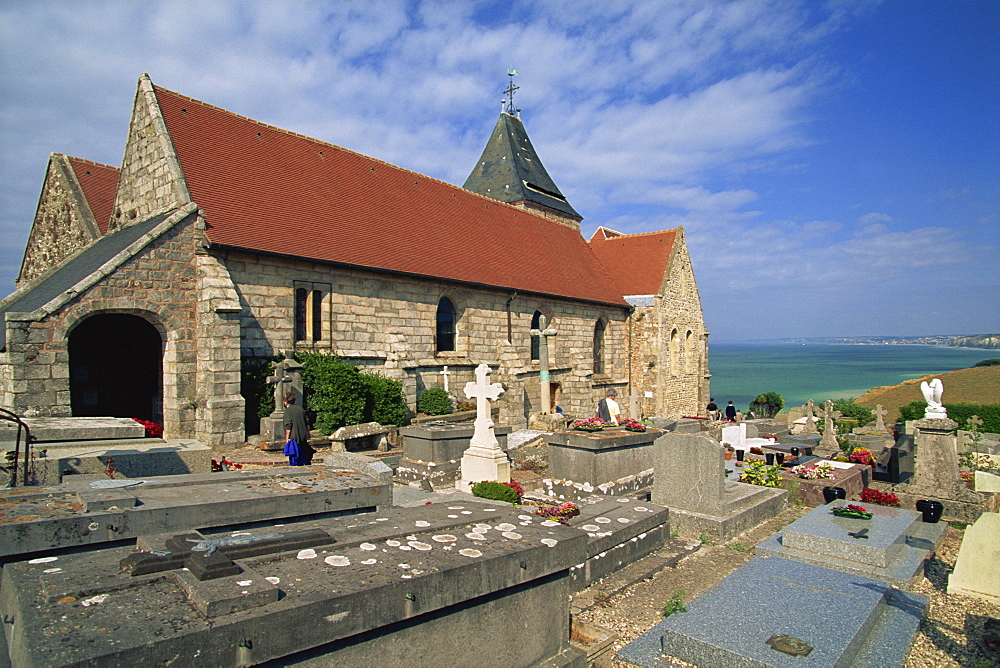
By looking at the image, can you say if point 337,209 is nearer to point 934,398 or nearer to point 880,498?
point 880,498

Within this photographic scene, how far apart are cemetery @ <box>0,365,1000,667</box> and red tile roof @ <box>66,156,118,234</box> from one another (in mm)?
13714

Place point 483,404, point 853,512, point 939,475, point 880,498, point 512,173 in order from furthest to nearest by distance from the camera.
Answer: point 512,173, point 483,404, point 939,475, point 880,498, point 853,512

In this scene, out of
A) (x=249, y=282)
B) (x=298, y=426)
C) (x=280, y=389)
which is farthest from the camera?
(x=249, y=282)

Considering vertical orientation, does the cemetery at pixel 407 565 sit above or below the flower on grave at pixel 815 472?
above

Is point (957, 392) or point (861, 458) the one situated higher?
point (861, 458)

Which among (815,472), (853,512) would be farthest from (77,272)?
(815,472)

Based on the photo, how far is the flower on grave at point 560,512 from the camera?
22.9ft

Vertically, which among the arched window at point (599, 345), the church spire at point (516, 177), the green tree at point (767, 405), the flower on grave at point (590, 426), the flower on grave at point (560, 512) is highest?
the church spire at point (516, 177)

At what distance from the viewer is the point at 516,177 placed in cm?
3156

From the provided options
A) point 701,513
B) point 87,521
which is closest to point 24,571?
point 87,521

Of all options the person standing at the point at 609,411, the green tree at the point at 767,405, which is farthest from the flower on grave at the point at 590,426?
the green tree at the point at 767,405

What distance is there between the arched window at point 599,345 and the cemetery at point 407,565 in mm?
17055

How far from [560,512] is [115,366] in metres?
13.1

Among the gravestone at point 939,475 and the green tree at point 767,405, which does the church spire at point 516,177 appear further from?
the gravestone at point 939,475
